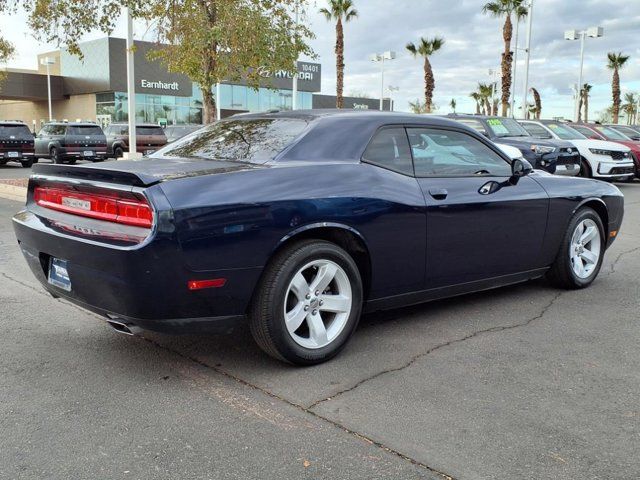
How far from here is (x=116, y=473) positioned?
2.58m

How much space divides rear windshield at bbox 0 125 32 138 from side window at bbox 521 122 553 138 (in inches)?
709

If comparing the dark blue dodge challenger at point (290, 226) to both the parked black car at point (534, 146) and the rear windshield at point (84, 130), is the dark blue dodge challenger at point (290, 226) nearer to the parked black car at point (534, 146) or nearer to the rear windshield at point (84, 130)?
the parked black car at point (534, 146)

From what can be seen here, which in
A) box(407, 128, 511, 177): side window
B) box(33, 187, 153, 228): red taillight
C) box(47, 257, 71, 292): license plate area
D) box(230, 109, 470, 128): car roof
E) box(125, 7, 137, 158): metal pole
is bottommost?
box(47, 257, 71, 292): license plate area

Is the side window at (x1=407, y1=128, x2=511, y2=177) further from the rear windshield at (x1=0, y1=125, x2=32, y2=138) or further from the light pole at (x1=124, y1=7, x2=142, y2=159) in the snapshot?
the rear windshield at (x1=0, y1=125, x2=32, y2=138)

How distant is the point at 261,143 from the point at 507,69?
32.5m

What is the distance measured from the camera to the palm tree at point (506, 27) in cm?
3284

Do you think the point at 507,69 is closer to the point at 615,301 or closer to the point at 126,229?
the point at 615,301

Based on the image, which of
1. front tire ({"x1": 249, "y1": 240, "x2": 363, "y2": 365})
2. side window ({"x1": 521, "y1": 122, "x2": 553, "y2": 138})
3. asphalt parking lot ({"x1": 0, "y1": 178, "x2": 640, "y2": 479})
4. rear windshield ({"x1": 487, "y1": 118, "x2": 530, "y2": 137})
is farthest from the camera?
side window ({"x1": 521, "y1": 122, "x2": 553, "y2": 138})

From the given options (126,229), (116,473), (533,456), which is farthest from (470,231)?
(116,473)

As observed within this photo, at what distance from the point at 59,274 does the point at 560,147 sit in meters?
12.2

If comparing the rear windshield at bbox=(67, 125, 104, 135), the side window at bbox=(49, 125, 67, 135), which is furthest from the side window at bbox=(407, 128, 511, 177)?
the side window at bbox=(49, 125, 67, 135)

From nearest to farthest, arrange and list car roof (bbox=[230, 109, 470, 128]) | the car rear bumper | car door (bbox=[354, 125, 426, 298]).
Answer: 1. the car rear bumper
2. car door (bbox=[354, 125, 426, 298])
3. car roof (bbox=[230, 109, 470, 128])

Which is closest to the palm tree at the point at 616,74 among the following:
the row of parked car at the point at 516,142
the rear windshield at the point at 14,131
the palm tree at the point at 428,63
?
the palm tree at the point at 428,63

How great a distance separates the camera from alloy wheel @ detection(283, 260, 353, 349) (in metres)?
3.65
